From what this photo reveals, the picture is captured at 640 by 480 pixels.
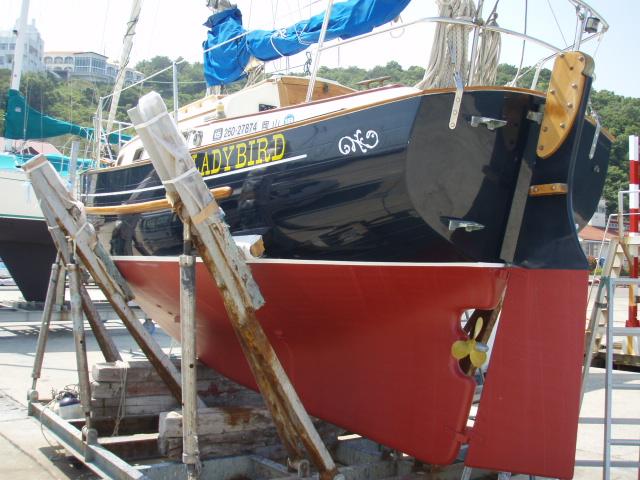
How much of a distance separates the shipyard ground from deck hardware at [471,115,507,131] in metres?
1.70

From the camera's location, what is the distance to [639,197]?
7441mm

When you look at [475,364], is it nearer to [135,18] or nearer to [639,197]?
[639,197]

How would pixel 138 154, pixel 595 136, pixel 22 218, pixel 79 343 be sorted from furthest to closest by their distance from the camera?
pixel 22 218, pixel 138 154, pixel 79 343, pixel 595 136

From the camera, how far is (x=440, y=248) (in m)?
3.58

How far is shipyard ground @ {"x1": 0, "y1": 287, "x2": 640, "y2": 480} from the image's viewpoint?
14.9 feet

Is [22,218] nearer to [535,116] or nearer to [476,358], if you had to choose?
[476,358]

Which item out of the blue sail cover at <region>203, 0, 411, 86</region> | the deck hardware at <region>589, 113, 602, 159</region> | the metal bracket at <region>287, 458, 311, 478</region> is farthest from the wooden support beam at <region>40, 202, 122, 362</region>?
the deck hardware at <region>589, 113, 602, 159</region>

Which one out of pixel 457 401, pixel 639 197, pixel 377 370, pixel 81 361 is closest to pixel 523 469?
pixel 457 401

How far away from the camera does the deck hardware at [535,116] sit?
3611 mm

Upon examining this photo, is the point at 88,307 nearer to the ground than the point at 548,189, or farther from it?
nearer to the ground

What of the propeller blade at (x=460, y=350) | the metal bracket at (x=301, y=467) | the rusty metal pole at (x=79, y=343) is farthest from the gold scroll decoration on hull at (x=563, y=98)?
the rusty metal pole at (x=79, y=343)

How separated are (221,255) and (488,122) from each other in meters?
1.52

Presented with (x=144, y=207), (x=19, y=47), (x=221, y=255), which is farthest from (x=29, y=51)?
(x=221, y=255)

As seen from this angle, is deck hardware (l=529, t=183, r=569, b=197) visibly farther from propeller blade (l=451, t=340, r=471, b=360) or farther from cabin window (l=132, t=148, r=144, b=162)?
cabin window (l=132, t=148, r=144, b=162)
